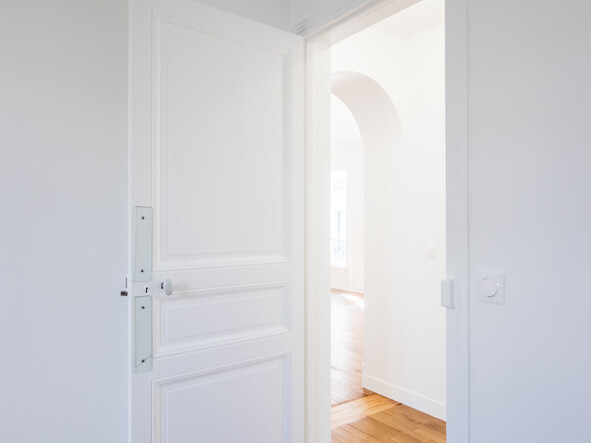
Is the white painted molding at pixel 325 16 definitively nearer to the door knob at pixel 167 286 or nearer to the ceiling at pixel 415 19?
the ceiling at pixel 415 19

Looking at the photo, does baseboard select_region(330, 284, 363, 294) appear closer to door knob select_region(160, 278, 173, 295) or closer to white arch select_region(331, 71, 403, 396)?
white arch select_region(331, 71, 403, 396)

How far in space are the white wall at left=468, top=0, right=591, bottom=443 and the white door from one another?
0.82 m

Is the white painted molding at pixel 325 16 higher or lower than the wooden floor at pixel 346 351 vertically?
higher

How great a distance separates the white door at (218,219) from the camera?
154cm

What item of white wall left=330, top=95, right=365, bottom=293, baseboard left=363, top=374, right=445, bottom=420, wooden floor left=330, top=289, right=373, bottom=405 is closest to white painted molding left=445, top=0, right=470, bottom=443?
baseboard left=363, top=374, right=445, bottom=420

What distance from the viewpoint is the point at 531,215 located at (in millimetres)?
1212

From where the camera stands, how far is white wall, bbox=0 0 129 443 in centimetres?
146

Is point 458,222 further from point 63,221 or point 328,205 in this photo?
point 63,221

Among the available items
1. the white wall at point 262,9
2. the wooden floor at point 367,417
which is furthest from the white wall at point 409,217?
the white wall at point 262,9

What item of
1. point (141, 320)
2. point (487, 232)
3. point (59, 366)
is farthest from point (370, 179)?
point (59, 366)

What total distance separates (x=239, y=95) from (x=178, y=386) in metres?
1.17

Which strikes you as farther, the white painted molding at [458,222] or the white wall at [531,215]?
the white painted molding at [458,222]

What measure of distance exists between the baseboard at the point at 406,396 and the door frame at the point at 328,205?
108 cm

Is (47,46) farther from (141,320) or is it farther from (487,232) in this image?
(487,232)
